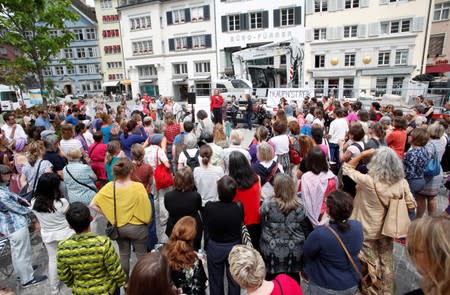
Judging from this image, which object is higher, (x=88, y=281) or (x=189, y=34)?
(x=189, y=34)

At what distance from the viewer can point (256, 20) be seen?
94.3ft

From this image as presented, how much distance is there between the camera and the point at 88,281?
2.42 m

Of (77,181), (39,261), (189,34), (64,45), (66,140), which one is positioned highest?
(189,34)

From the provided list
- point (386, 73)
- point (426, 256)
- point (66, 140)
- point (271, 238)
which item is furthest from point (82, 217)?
point (386, 73)

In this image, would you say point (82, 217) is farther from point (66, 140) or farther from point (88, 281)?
point (66, 140)

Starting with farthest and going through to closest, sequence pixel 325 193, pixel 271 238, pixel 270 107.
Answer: pixel 270 107, pixel 325 193, pixel 271 238

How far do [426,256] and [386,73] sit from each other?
1116 inches

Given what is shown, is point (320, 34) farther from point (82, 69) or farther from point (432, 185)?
point (82, 69)

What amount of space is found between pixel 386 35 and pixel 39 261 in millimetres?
29383

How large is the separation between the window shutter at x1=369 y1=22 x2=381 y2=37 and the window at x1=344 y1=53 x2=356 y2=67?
7.35 feet

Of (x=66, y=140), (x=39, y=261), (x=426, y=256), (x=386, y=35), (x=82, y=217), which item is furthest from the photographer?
(x=386, y=35)

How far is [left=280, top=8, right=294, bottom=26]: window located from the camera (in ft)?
89.8

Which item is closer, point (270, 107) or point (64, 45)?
point (64, 45)

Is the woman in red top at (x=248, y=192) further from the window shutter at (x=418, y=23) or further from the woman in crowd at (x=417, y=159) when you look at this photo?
the window shutter at (x=418, y=23)
